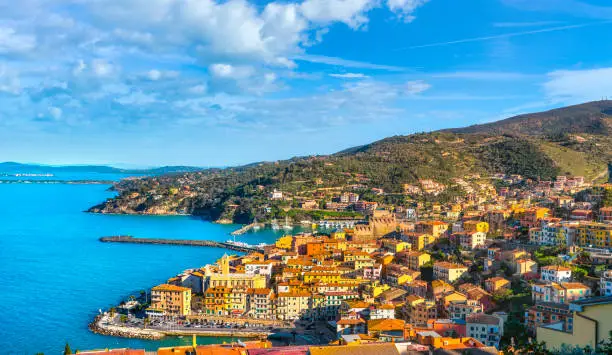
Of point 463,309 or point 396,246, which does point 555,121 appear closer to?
point 396,246

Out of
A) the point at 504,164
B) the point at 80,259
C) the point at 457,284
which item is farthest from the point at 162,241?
the point at 504,164

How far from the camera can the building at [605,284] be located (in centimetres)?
1482

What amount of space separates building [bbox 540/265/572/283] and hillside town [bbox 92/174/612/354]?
37 millimetres

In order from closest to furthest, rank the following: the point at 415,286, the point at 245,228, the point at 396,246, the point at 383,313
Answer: the point at 383,313, the point at 415,286, the point at 396,246, the point at 245,228

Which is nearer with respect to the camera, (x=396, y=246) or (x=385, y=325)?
(x=385, y=325)

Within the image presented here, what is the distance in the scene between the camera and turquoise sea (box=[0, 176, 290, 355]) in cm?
1609

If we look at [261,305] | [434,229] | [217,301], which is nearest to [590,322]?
[261,305]

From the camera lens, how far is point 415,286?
18188 mm

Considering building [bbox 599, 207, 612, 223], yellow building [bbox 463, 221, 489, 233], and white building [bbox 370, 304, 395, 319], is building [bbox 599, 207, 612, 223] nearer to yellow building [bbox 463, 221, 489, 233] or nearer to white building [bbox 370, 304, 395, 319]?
yellow building [bbox 463, 221, 489, 233]

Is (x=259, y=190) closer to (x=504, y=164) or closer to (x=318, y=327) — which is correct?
(x=504, y=164)

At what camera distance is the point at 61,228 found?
135 ft

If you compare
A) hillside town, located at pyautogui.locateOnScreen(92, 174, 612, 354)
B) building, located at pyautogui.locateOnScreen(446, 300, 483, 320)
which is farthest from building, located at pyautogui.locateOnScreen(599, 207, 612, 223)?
building, located at pyautogui.locateOnScreen(446, 300, 483, 320)

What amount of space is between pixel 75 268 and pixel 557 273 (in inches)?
802

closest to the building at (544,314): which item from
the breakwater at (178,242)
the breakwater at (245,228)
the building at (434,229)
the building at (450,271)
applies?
the building at (450,271)
